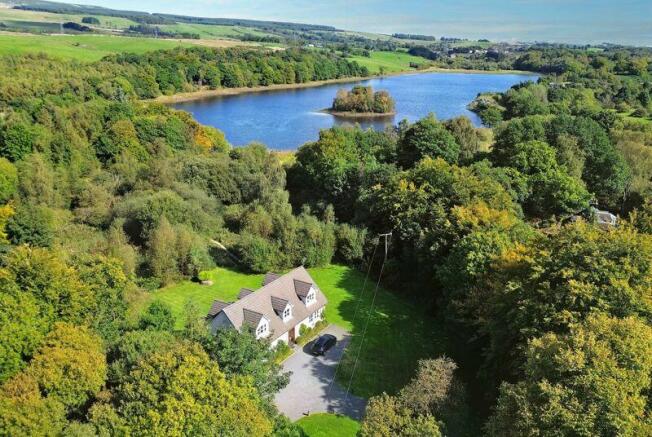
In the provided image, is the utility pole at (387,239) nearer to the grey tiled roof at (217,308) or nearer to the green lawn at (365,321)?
the green lawn at (365,321)

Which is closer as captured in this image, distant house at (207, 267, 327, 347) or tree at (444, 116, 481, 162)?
distant house at (207, 267, 327, 347)

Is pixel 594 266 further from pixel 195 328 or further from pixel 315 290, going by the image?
pixel 195 328

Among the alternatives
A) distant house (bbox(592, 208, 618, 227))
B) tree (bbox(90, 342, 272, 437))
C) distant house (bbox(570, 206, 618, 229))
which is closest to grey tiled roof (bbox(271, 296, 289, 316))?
tree (bbox(90, 342, 272, 437))

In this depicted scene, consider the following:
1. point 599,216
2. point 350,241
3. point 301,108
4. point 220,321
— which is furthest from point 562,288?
point 301,108

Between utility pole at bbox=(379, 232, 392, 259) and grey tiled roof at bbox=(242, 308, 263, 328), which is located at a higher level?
utility pole at bbox=(379, 232, 392, 259)

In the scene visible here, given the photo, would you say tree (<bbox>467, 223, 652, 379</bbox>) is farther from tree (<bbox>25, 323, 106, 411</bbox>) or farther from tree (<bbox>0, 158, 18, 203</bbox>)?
tree (<bbox>0, 158, 18, 203</bbox>)

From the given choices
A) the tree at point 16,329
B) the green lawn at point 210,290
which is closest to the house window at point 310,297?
the green lawn at point 210,290

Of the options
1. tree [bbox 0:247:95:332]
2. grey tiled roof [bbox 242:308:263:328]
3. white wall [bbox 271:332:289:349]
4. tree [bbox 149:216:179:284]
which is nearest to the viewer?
tree [bbox 0:247:95:332]
